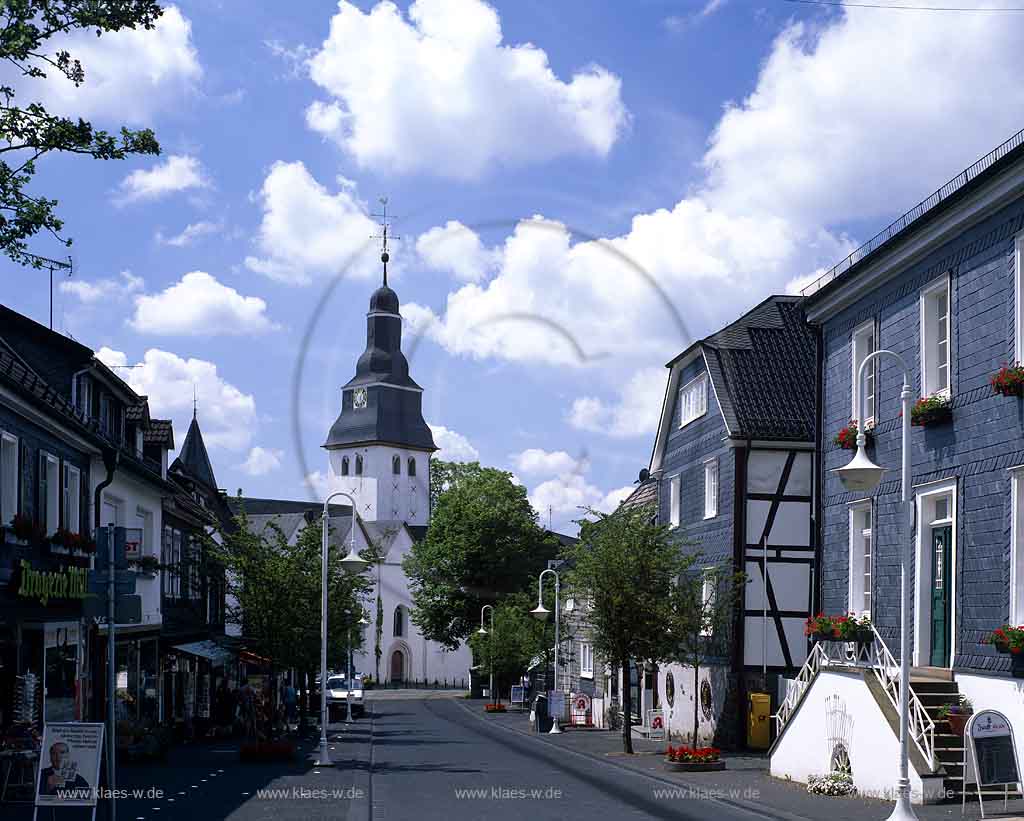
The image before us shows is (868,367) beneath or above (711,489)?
above

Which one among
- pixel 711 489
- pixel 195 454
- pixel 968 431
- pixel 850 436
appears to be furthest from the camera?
pixel 195 454

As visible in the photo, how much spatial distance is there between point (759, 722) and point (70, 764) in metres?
22.2

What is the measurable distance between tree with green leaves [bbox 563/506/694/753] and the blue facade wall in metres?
8.66

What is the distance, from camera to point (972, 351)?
21281 millimetres

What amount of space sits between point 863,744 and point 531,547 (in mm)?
64019

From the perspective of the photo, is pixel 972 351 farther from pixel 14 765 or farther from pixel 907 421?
pixel 14 765

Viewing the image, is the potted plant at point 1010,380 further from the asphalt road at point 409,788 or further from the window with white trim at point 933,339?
the asphalt road at point 409,788

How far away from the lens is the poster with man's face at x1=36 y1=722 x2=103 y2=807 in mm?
16031

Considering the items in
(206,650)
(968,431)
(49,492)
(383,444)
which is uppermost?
(383,444)

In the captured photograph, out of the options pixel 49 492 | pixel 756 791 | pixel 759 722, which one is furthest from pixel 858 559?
pixel 49 492

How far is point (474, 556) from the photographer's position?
84812 millimetres

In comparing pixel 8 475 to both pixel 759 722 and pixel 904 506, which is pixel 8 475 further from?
pixel 759 722

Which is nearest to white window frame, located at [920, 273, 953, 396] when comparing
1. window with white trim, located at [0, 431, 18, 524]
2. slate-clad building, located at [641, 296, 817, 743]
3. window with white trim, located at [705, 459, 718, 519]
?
slate-clad building, located at [641, 296, 817, 743]

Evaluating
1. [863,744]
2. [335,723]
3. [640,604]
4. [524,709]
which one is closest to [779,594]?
[640,604]
